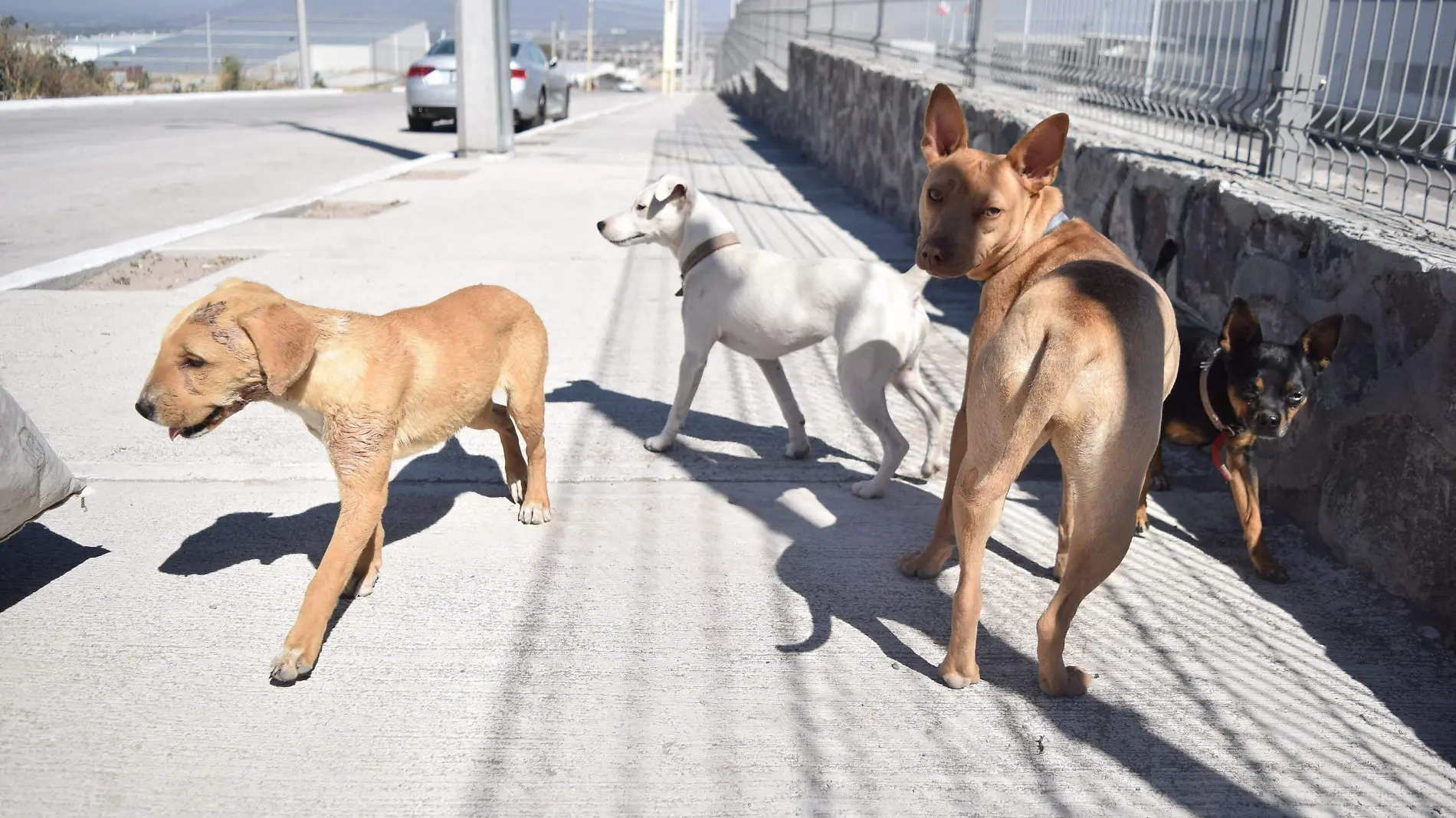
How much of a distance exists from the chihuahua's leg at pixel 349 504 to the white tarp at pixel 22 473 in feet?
2.78

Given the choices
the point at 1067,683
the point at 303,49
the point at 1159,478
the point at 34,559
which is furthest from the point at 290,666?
the point at 303,49

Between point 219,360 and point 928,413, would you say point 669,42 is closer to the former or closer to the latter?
point 928,413

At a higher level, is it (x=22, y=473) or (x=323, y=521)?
(x=22, y=473)

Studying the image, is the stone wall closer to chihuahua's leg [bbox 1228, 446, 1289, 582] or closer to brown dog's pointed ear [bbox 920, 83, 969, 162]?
chihuahua's leg [bbox 1228, 446, 1289, 582]

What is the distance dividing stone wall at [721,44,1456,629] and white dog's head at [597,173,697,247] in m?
2.29

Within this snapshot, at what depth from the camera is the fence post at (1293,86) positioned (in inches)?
180

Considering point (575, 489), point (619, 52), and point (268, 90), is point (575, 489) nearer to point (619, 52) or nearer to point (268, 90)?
point (268, 90)

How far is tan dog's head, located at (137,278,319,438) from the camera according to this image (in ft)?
9.34

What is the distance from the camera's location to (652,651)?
3.08m

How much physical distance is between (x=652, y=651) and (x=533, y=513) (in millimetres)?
1024

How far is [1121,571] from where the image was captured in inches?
146

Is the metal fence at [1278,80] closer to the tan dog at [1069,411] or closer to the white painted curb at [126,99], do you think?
the tan dog at [1069,411]

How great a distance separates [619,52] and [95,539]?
132 metres

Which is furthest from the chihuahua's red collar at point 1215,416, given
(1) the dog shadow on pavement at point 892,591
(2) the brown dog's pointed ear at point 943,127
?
(2) the brown dog's pointed ear at point 943,127
